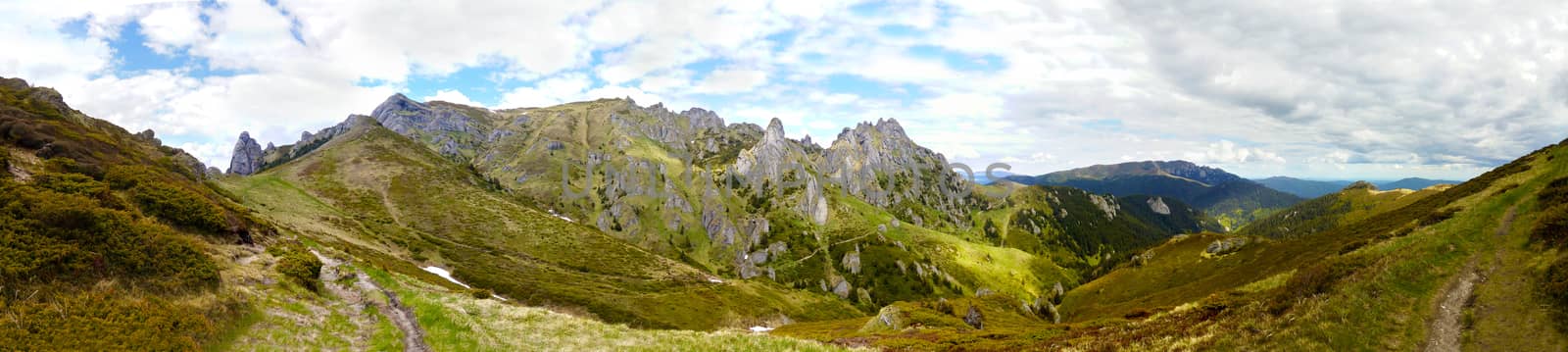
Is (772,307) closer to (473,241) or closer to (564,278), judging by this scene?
(564,278)

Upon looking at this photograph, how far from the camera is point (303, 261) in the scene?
4162cm

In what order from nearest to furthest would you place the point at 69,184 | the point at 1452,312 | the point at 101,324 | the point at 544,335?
1. the point at 101,324
2. the point at 1452,312
3. the point at 544,335
4. the point at 69,184

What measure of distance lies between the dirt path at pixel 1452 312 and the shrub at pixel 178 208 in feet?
262

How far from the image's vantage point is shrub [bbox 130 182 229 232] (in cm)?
4219

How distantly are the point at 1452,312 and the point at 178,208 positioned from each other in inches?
3429

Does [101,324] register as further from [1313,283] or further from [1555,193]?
[1555,193]

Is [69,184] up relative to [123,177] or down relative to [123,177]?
down

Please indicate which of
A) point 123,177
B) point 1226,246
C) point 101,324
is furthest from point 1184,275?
point 123,177

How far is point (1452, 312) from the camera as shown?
27.4 metres

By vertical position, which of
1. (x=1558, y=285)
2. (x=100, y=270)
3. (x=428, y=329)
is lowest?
(x=428, y=329)

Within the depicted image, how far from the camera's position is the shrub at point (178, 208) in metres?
42.2

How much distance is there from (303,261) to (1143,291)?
521 feet

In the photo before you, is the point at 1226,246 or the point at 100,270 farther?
the point at 1226,246

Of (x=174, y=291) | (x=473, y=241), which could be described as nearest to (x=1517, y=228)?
(x=174, y=291)
